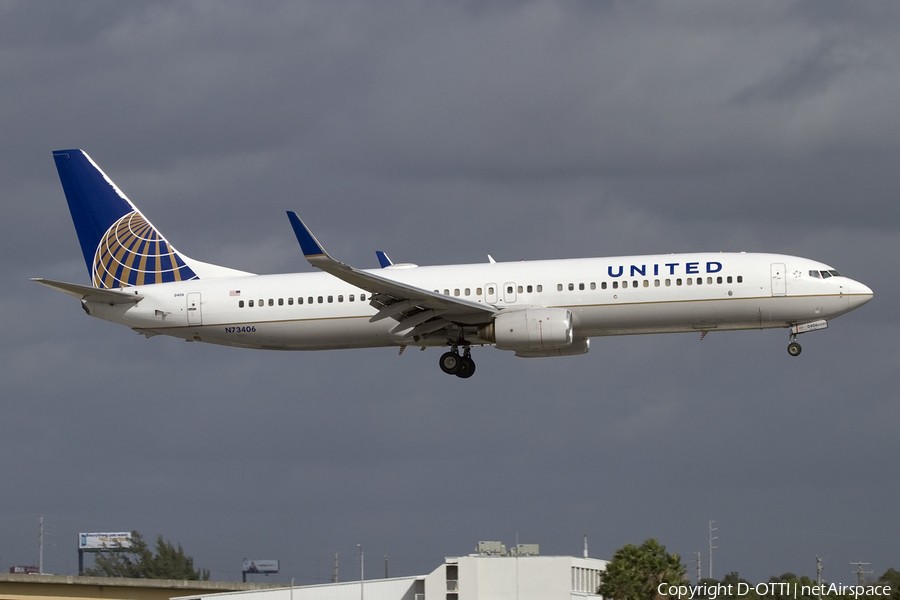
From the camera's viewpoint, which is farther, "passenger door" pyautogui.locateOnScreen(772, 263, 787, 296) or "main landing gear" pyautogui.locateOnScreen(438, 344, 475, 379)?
"main landing gear" pyautogui.locateOnScreen(438, 344, 475, 379)

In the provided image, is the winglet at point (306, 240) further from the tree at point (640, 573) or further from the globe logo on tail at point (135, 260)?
the tree at point (640, 573)

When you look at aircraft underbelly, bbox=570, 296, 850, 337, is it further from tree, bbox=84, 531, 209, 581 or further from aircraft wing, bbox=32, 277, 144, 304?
tree, bbox=84, 531, 209, 581

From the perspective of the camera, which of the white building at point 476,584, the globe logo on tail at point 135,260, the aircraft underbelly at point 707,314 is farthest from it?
the white building at point 476,584

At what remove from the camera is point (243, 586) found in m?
76.6

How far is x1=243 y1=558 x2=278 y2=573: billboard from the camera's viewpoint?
163 m

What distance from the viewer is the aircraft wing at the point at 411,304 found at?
4803cm

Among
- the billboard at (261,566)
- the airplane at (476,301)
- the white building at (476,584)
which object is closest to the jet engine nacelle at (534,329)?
the airplane at (476,301)

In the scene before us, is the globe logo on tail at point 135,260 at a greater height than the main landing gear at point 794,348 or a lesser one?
greater

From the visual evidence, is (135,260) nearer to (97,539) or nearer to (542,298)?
→ (542,298)

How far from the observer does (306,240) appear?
151 feet

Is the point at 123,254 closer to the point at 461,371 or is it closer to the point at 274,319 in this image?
the point at 274,319

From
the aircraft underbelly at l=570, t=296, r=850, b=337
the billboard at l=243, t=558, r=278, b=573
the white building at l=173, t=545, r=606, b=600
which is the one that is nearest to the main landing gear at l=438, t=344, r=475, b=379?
the aircraft underbelly at l=570, t=296, r=850, b=337

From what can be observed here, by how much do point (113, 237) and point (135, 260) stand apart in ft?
6.14

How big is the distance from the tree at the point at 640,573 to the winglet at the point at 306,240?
26.5m
